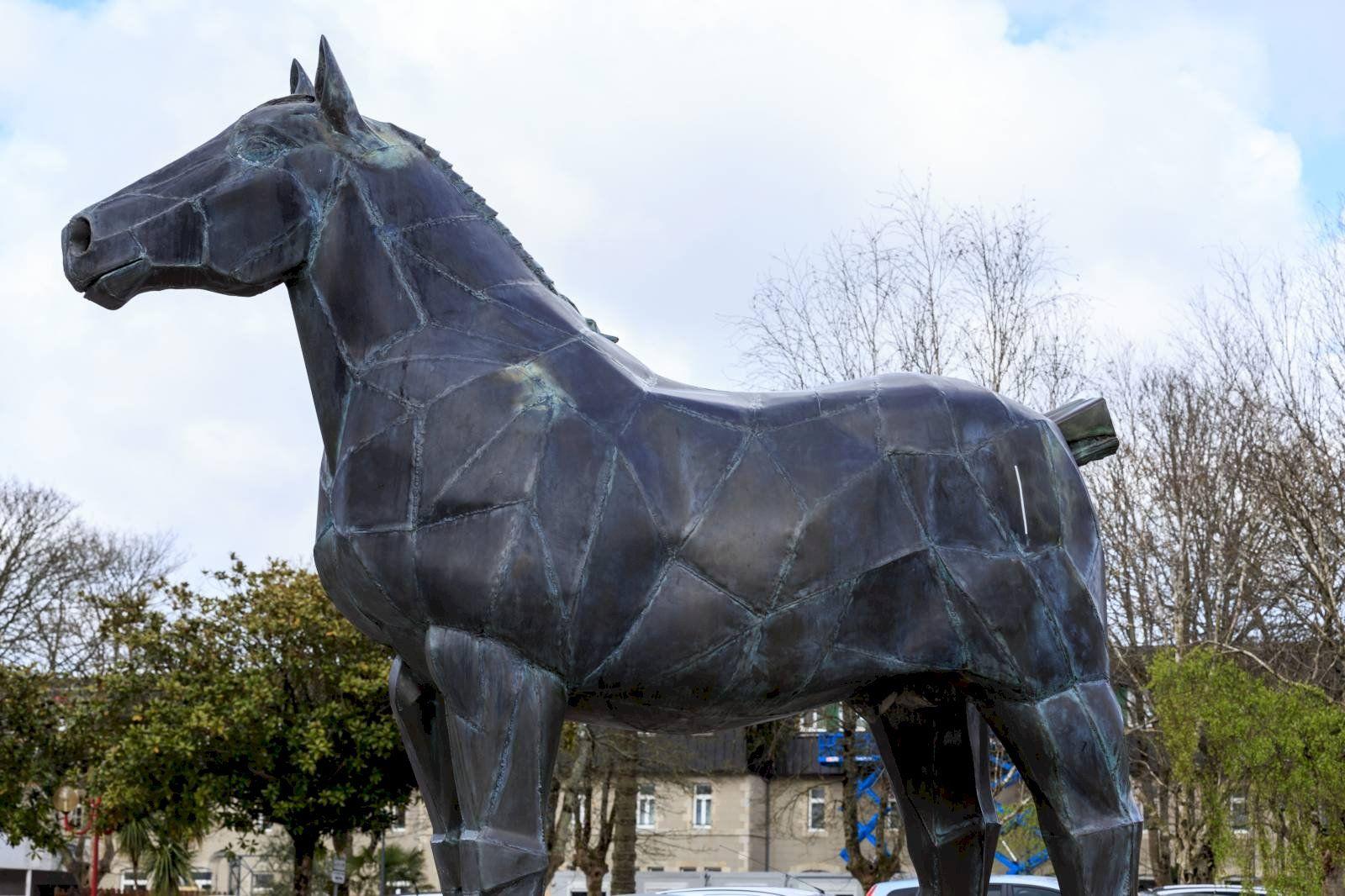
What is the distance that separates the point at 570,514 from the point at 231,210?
154cm

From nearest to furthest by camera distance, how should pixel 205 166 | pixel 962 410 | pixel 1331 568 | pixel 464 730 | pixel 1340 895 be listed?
pixel 464 730 < pixel 205 166 < pixel 962 410 < pixel 1340 895 < pixel 1331 568

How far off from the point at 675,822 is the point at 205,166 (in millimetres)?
47513

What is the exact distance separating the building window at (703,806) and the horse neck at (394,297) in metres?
45.8

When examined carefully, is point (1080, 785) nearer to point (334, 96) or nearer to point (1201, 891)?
point (334, 96)

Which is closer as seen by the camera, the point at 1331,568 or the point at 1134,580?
the point at 1331,568

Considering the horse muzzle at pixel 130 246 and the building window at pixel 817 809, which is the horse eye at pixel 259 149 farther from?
the building window at pixel 817 809

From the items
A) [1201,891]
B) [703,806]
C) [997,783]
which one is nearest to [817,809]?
[703,806]

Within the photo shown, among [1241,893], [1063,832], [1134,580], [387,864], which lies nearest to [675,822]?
[387,864]

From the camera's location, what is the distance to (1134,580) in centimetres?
2867

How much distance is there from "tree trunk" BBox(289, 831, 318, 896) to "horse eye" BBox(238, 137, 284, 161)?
22.0m

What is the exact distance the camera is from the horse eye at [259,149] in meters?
4.99

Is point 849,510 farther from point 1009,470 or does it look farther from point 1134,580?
point 1134,580

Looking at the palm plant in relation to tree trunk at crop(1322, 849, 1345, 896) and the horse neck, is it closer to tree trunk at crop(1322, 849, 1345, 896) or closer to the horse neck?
tree trunk at crop(1322, 849, 1345, 896)

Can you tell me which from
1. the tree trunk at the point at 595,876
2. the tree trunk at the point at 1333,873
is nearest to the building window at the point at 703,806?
the tree trunk at the point at 595,876
